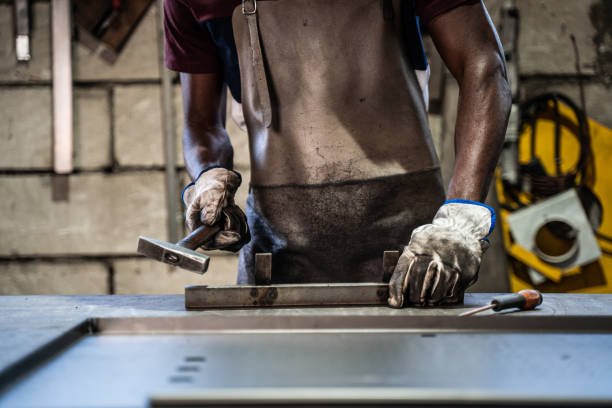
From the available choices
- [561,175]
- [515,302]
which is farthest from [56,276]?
[561,175]

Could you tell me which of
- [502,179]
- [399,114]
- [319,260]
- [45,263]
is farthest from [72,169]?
[502,179]

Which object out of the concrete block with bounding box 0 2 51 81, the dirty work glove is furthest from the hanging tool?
the dirty work glove

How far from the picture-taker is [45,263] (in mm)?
2578

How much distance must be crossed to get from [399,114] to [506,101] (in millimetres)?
256

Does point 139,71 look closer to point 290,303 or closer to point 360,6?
point 360,6

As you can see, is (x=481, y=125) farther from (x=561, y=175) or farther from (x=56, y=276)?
(x=56, y=276)

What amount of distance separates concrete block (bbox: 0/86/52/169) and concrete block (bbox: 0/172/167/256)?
0.10m

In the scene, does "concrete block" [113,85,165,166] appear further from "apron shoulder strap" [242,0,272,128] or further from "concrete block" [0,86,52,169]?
"apron shoulder strap" [242,0,272,128]

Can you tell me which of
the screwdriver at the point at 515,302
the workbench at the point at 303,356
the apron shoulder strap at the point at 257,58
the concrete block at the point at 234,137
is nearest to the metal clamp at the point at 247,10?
the apron shoulder strap at the point at 257,58

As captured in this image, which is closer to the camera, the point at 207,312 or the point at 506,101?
the point at 207,312

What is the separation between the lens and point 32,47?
2.54m

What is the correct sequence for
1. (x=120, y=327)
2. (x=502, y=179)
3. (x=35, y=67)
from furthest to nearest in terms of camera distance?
(x=35, y=67) < (x=502, y=179) < (x=120, y=327)

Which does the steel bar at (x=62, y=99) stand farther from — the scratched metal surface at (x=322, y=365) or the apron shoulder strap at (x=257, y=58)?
the scratched metal surface at (x=322, y=365)

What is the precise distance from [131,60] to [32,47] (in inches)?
20.2
